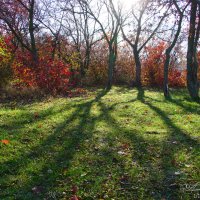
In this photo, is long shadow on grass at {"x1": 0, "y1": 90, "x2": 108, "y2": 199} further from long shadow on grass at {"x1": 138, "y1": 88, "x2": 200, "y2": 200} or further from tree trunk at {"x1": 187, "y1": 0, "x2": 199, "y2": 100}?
tree trunk at {"x1": 187, "y1": 0, "x2": 199, "y2": 100}

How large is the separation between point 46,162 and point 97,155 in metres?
1.10

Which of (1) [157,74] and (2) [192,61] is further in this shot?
(1) [157,74]

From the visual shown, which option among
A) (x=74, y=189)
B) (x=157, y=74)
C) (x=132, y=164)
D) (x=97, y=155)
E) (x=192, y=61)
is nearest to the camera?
(x=74, y=189)

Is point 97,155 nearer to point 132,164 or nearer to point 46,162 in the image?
point 132,164

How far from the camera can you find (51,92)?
1622 cm

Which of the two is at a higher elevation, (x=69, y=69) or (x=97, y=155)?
(x=69, y=69)

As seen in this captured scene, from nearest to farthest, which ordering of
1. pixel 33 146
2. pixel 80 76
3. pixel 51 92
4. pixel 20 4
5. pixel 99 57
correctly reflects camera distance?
pixel 33 146 → pixel 51 92 → pixel 20 4 → pixel 80 76 → pixel 99 57

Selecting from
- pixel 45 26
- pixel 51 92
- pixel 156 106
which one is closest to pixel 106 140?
pixel 156 106

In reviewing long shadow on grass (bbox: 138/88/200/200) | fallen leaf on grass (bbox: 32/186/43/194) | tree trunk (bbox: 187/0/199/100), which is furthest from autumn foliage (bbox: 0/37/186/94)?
fallen leaf on grass (bbox: 32/186/43/194)

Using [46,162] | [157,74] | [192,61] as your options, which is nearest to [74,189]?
[46,162]

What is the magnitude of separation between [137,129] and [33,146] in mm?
3076

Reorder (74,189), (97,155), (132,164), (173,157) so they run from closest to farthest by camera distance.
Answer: (74,189)
(132,164)
(173,157)
(97,155)

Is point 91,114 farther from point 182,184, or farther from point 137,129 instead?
point 182,184

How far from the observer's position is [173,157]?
→ 6332mm
